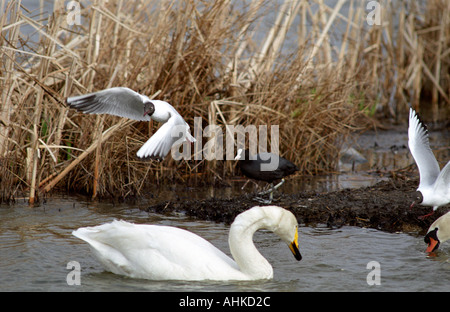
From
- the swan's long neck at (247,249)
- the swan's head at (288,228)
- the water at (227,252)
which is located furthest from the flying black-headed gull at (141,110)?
the swan's head at (288,228)

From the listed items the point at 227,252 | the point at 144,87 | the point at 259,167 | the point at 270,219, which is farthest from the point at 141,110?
the point at 270,219

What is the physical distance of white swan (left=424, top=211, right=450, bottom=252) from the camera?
612 cm

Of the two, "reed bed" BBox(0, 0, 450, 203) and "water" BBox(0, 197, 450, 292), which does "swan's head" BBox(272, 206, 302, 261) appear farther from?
"reed bed" BBox(0, 0, 450, 203)

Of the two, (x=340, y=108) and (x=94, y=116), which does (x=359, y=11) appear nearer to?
(x=340, y=108)

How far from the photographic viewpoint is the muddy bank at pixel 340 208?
707 cm

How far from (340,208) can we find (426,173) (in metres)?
0.98

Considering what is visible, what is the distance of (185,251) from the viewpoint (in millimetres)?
5191

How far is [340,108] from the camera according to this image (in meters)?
9.16

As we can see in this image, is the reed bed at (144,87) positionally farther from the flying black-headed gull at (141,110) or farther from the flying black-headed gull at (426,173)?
the flying black-headed gull at (426,173)

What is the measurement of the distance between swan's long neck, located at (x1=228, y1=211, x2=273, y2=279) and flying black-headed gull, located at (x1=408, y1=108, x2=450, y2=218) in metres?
2.42

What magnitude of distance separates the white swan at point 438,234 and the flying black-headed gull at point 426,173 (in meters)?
0.77

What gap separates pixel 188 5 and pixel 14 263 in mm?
4428

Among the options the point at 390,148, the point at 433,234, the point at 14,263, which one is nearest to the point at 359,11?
the point at 390,148

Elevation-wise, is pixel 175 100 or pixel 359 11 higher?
pixel 359 11
